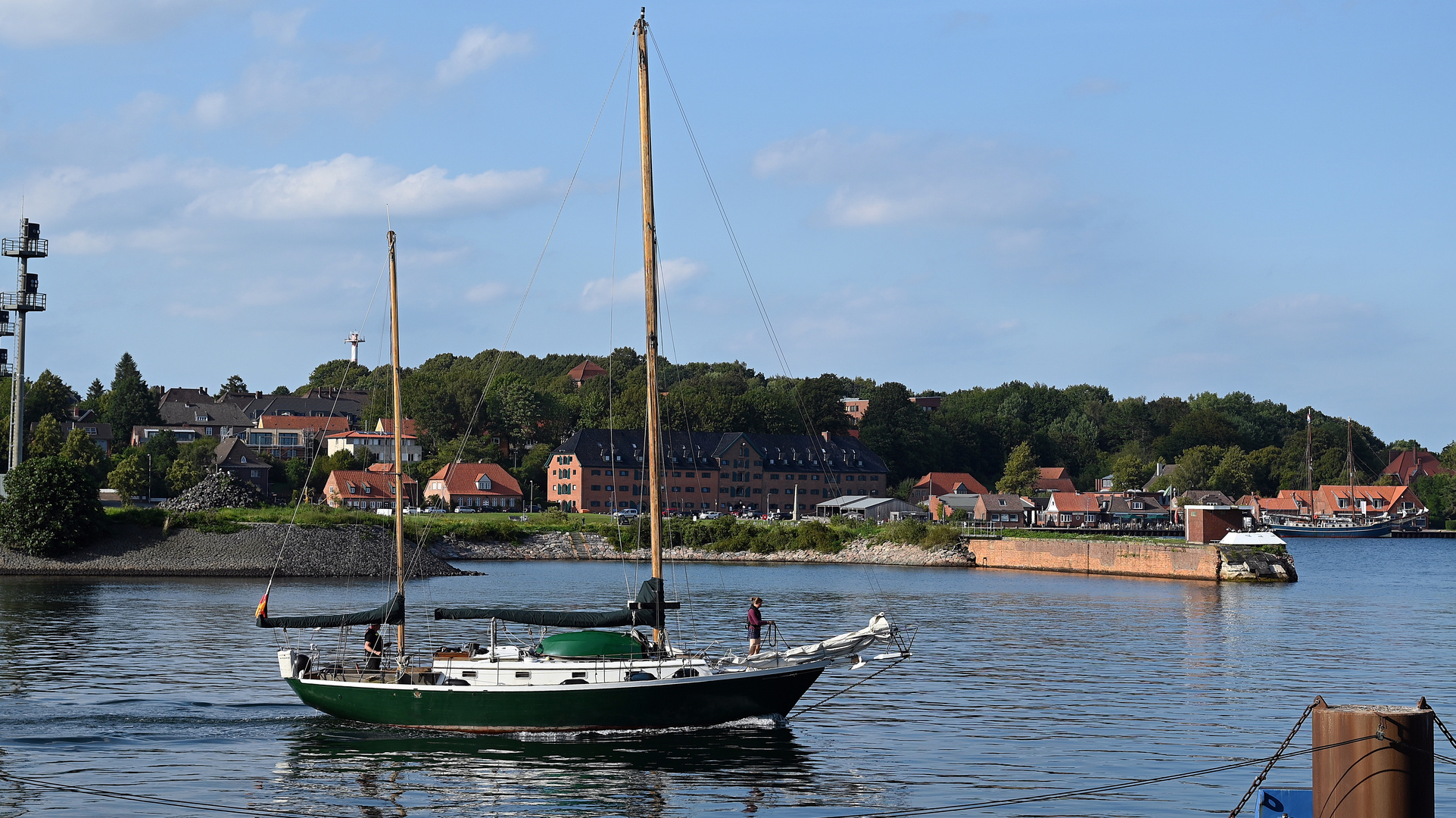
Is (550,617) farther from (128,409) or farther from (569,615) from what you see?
→ (128,409)

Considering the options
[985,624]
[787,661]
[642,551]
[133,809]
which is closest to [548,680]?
[787,661]

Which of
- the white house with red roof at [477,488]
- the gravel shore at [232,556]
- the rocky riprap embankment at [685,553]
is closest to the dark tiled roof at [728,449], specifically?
the white house with red roof at [477,488]

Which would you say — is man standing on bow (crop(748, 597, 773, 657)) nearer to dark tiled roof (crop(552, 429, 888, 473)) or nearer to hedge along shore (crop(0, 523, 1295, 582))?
hedge along shore (crop(0, 523, 1295, 582))

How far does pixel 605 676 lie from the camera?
29.7 meters

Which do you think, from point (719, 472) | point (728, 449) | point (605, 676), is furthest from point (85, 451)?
point (605, 676)

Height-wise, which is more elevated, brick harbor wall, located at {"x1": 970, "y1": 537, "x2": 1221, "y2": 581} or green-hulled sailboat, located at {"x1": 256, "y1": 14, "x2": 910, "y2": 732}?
green-hulled sailboat, located at {"x1": 256, "y1": 14, "x2": 910, "y2": 732}

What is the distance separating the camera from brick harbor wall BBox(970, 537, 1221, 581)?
99375 millimetres

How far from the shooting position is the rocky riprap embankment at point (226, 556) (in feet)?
287

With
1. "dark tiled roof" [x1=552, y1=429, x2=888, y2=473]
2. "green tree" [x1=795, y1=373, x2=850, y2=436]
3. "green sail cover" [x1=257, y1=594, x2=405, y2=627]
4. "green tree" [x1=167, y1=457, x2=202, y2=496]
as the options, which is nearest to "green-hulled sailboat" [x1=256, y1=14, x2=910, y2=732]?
"green sail cover" [x1=257, y1=594, x2=405, y2=627]

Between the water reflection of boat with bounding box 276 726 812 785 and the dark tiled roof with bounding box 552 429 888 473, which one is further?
the dark tiled roof with bounding box 552 429 888 473

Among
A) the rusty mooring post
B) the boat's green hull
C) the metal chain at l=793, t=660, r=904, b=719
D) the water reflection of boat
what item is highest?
the rusty mooring post

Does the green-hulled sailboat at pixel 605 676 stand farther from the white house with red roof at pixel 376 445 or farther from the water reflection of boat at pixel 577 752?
the white house with red roof at pixel 376 445

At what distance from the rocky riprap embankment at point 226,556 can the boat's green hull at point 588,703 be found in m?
61.9

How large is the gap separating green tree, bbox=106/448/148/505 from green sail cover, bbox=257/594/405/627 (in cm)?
10592
